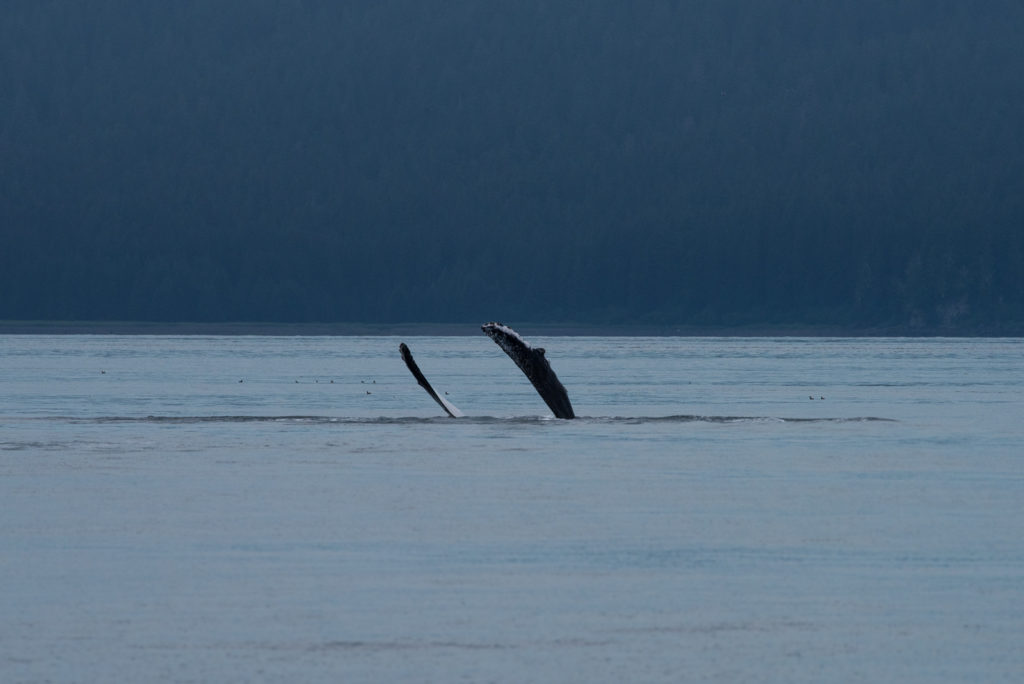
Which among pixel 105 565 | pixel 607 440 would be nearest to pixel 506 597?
pixel 105 565

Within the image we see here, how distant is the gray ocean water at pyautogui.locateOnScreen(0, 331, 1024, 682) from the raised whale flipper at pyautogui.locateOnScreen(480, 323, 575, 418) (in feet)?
2.99

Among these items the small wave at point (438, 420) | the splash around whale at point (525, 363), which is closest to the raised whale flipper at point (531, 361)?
the splash around whale at point (525, 363)

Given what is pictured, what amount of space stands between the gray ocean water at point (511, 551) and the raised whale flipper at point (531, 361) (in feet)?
2.99

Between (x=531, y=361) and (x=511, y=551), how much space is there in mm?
22060

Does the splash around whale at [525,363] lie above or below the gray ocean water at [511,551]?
above

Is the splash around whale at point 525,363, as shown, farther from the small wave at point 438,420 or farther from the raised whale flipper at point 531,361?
the small wave at point 438,420

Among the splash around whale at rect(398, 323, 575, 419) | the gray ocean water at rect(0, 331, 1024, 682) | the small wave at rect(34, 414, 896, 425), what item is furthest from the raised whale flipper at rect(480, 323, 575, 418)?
the gray ocean water at rect(0, 331, 1024, 682)

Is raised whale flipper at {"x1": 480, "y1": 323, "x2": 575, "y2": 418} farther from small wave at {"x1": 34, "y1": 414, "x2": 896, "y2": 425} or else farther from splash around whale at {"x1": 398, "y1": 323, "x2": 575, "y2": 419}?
small wave at {"x1": 34, "y1": 414, "x2": 896, "y2": 425}

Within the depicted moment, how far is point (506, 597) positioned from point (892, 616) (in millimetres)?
3397

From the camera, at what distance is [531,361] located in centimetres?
4338

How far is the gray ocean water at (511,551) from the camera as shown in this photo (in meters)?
15.3

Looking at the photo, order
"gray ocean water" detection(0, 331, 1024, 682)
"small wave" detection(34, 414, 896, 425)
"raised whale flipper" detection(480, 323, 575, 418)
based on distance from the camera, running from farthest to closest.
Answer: "small wave" detection(34, 414, 896, 425), "raised whale flipper" detection(480, 323, 575, 418), "gray ocean water" detection(0, 331, 1024, 682)

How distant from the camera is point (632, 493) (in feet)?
91.2

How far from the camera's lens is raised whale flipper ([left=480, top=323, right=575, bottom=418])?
1689 inches
